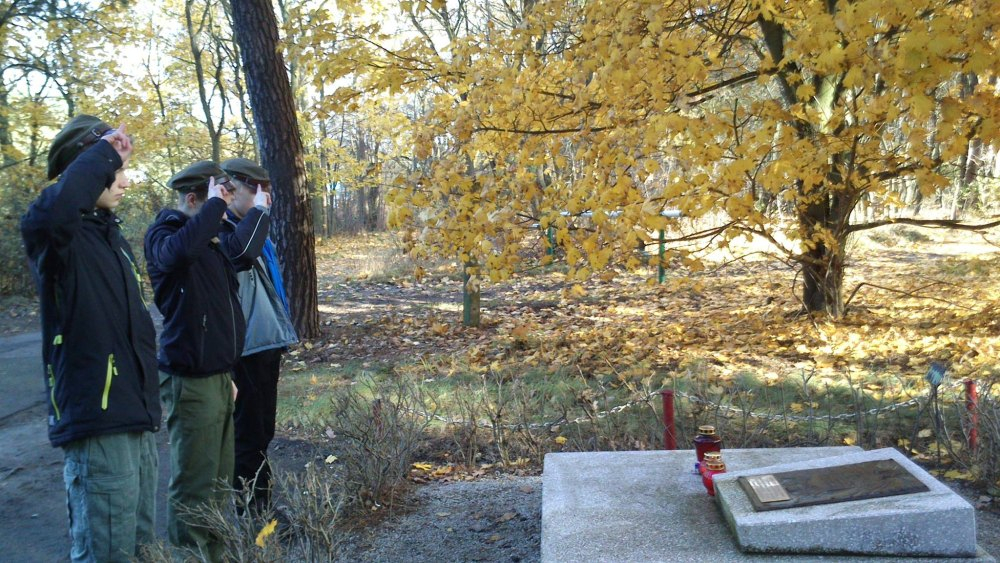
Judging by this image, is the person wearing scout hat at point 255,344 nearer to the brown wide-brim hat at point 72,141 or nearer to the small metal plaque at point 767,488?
the brown wide-brim hat at point 72,141

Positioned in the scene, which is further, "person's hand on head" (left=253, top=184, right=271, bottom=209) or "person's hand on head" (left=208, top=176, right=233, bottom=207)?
"person's hand on head" (left=253, top=184, right=271, bottom=209)

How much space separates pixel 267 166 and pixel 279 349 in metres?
5.10

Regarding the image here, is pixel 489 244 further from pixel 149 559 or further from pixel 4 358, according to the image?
pixel 4 358

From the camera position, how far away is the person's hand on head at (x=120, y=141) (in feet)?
9.05

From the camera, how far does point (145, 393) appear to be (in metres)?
2.75

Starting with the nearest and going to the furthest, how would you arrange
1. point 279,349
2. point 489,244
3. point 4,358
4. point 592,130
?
point 279,349
point 489,244
point 592,130
point 4,358

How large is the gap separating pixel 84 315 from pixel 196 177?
96 centimetres

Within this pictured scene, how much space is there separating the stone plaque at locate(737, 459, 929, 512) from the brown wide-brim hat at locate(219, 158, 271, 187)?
2.60 m

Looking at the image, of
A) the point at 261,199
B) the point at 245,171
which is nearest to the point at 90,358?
the point at 261,199

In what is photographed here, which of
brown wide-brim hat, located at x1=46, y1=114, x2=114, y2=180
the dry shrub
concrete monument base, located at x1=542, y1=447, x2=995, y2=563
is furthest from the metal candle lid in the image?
brown wide-brim hat, located at x1=46, y1=114, x2=114, y2=180

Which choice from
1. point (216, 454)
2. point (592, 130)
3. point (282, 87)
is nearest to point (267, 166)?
point (282, 87)

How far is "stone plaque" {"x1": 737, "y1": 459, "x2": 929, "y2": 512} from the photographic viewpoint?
2.78 meters

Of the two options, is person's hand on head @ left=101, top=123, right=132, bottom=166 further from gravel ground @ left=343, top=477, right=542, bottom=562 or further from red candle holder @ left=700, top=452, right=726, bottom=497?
red candle holder @ left=700, top=452, right=726, bottom=497

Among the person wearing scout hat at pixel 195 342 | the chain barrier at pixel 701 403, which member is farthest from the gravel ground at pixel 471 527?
the person wearing scout hat at pixel 195 342
